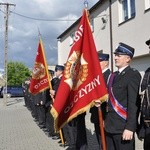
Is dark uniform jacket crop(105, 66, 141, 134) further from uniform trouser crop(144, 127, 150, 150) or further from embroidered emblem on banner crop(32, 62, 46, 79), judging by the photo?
embroidered emblem on banner crop(32, 62, 46, 79)

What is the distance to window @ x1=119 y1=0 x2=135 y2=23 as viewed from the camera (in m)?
15.3

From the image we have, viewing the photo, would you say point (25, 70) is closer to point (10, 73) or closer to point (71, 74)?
point (10, 73)

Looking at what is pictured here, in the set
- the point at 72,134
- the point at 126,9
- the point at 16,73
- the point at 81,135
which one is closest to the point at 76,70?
the point at 81,135

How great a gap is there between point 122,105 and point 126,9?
39.8 feet

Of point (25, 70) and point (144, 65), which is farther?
point (25, 70)

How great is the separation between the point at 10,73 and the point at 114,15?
3769 centimetres

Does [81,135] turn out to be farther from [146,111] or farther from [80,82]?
[146,111]

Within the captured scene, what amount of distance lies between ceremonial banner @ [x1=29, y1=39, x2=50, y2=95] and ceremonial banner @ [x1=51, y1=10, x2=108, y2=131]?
384 cm

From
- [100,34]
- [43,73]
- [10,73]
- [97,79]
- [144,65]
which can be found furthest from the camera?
[10,73]

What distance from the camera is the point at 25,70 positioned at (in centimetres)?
5497

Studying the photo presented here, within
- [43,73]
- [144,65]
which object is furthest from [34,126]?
[144,65]

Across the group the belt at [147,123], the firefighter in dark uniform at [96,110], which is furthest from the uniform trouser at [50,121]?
the belt at [147,123]

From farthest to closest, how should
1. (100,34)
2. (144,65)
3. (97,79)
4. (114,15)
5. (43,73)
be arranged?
(100,34)
(114,15)
(144,65)
(43,73)
(97,79)

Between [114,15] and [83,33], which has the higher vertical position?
[114,15]
